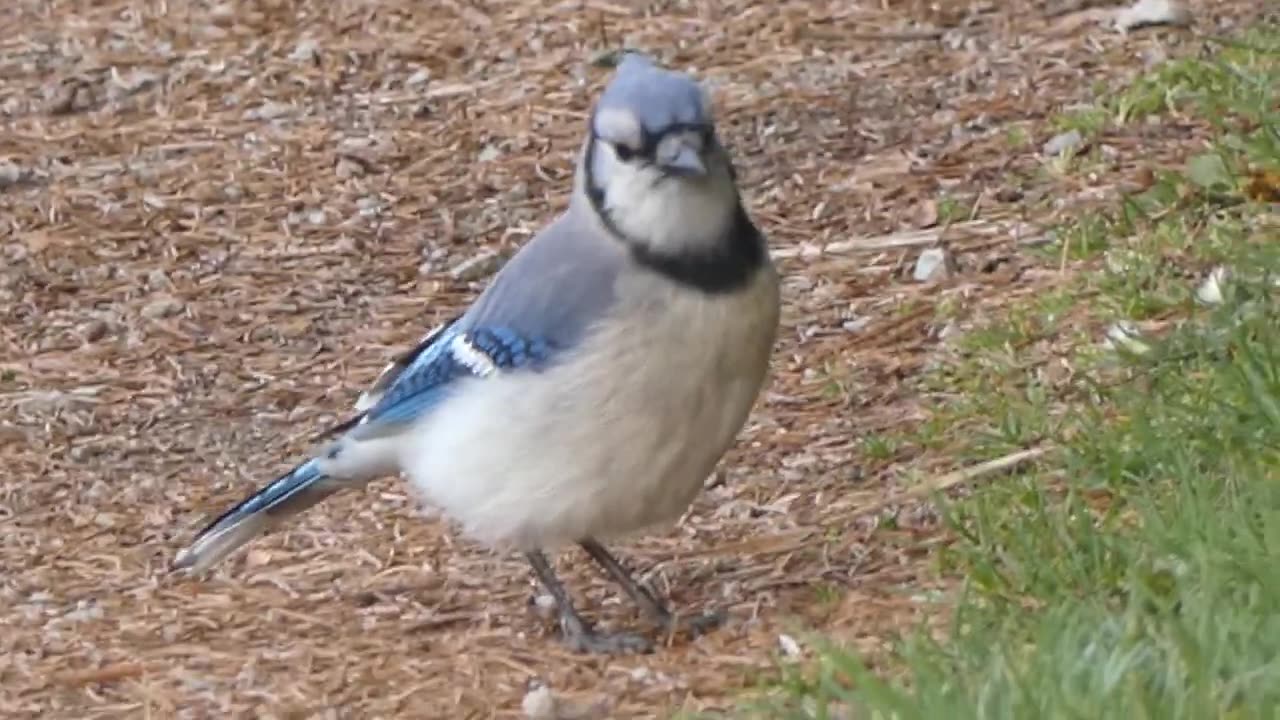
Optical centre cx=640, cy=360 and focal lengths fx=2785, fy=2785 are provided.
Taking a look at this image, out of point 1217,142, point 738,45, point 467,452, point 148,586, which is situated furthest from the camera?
point 738,45

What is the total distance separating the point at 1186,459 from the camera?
159 inches

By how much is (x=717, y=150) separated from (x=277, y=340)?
6.81 feet

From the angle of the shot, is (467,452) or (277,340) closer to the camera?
(467,452)

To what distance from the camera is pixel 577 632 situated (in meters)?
4.30

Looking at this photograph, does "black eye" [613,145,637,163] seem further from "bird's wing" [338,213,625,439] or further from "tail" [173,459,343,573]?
"tail" [173,459,343,573]

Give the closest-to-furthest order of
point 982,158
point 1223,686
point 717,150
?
1. point 1223,686
2. point 717,150
3. point 982,158

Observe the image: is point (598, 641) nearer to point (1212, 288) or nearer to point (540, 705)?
point (540, 705)

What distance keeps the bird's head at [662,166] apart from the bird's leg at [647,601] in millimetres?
545

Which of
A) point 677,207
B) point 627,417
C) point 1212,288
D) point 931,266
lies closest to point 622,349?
point 627,417

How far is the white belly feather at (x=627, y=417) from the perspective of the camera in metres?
4.02

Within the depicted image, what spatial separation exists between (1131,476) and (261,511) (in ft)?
4.61

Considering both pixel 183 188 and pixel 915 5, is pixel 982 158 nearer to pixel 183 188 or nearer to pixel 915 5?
pixel 915 5

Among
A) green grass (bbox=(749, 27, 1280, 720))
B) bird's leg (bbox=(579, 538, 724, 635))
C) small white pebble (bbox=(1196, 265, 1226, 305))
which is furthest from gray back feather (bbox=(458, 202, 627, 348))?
small white pebble (bbox=(1196, 265, 1226, 305))

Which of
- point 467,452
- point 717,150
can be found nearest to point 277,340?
point 467,452
